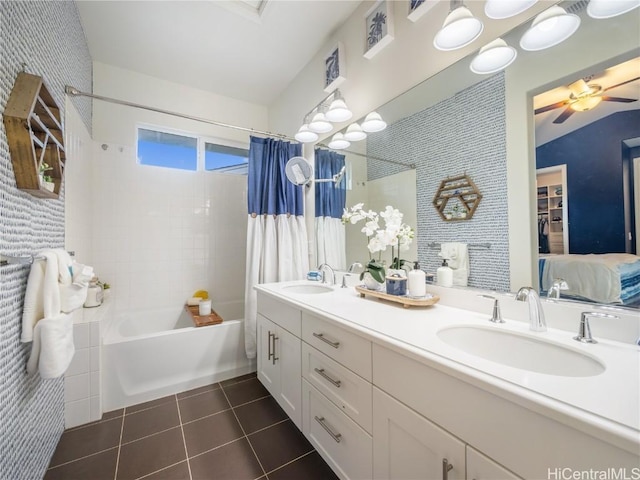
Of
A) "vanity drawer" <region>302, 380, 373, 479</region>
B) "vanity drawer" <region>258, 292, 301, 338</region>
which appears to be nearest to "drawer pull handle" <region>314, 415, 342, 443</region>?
"vanity drawer" <region>302, 380, 373, 479</region>

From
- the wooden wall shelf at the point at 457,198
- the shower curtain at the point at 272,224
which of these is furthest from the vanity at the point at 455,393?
the shower curtain at the point at 272,224

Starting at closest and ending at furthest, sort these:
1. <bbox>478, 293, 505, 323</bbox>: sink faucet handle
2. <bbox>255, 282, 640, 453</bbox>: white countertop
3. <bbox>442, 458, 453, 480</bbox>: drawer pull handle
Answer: <bbox>255, 282, 640, 453</bbox>: white countertop → <bbox>442, 458, 453, 480</bbox>: drawer pull handle → <bbox>478, 293, 505, 323</bbox>: sink faucet handle

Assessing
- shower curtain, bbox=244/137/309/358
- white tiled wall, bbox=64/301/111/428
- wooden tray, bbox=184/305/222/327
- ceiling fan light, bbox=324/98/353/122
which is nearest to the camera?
white tiled wall, bbox=64/301/111/428

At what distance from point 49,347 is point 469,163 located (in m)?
1.99

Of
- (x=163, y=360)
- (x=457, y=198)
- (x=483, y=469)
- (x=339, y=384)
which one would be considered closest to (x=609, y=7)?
(x=457, y=198)

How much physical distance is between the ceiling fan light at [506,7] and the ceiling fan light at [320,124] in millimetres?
1131

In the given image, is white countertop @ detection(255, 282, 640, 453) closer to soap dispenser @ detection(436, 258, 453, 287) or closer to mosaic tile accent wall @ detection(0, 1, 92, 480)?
soap dispenser @ detection(436, 258, 453, 287)

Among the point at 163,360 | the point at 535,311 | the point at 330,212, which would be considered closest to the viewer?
the point at 535,311

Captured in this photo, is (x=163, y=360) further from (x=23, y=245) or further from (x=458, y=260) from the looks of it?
(x=458, y=260)

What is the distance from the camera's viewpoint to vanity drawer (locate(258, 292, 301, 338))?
4.89 ft

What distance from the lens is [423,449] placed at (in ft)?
2.59

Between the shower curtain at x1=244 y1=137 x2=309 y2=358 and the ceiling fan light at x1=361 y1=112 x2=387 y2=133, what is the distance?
2.96 ft

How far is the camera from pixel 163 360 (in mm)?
1973

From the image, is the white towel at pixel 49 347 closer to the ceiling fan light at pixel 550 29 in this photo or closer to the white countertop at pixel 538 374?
the white countertop at pixel 538 374
